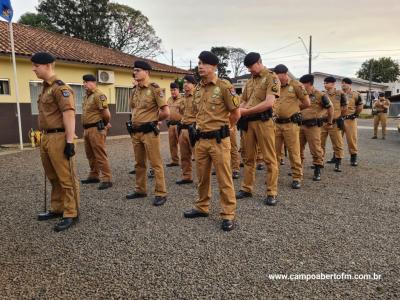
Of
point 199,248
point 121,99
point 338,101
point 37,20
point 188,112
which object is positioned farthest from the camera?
point 37,20

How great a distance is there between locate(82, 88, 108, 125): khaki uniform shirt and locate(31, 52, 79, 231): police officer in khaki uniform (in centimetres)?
178

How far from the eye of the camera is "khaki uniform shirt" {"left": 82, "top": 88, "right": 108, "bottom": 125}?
221 inches

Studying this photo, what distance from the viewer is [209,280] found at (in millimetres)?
2629

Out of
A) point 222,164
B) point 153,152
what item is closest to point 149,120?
point 153,152

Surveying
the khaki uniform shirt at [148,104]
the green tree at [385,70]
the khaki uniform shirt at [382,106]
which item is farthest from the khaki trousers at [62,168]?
the green tree at [385,70]

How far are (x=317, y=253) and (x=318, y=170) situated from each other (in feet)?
11.2

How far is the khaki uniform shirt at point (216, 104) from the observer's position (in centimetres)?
372

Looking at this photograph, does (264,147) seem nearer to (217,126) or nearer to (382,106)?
(217,126)

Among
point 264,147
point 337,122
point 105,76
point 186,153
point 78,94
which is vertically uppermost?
point 105,76

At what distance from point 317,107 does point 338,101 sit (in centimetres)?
138

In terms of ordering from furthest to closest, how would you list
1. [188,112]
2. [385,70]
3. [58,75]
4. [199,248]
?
[385,70] → [58,75] → [188,112] → [199,248]

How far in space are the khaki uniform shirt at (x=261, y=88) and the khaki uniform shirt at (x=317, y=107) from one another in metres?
1.85

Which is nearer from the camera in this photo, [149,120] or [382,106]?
[149,120]

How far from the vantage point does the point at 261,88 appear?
463cm
